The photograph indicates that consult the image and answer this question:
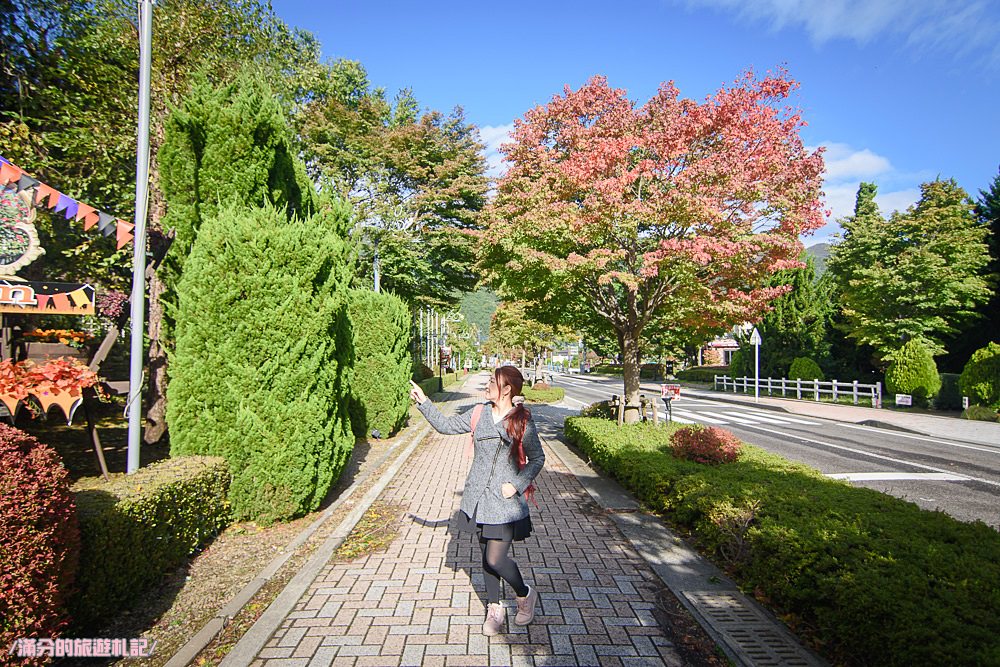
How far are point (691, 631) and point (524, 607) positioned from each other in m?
1.17

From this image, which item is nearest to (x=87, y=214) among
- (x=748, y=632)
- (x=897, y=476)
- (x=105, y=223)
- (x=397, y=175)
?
(x=105, y=223)

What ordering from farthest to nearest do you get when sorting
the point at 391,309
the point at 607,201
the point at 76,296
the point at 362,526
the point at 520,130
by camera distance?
1. the point at 391,309
2. the point at 520,130
3. the point at 607,201
4. the point at 362,526
5. the point at 76,296

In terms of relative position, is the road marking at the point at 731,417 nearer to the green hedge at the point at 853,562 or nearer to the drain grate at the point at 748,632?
the green hedge at the point at 853,562

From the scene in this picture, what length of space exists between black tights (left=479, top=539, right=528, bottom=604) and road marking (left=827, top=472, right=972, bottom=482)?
7.49 meters

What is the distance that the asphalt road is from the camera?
7.31 metres

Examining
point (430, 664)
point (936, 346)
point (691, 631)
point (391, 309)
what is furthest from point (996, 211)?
point (430, 664)

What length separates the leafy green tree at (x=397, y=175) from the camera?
65.0 feet

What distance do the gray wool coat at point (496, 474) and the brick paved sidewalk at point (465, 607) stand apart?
2.72 feet

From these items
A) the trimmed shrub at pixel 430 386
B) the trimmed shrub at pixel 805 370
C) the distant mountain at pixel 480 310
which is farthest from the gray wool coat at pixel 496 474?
the distant mountain at pixel 480 310

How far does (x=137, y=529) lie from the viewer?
3.55 meters

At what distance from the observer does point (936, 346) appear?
21.4 metres

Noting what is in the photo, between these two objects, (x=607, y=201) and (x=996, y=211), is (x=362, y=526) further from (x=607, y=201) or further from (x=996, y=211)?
(x=996, y=211)

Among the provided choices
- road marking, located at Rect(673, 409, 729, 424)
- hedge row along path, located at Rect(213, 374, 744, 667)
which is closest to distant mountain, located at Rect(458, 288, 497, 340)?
road marking, located at Rect(673, 409, 729, 424)

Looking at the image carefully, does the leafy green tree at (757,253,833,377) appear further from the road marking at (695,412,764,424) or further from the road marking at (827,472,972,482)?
the road marking at (827,472,972,482)
